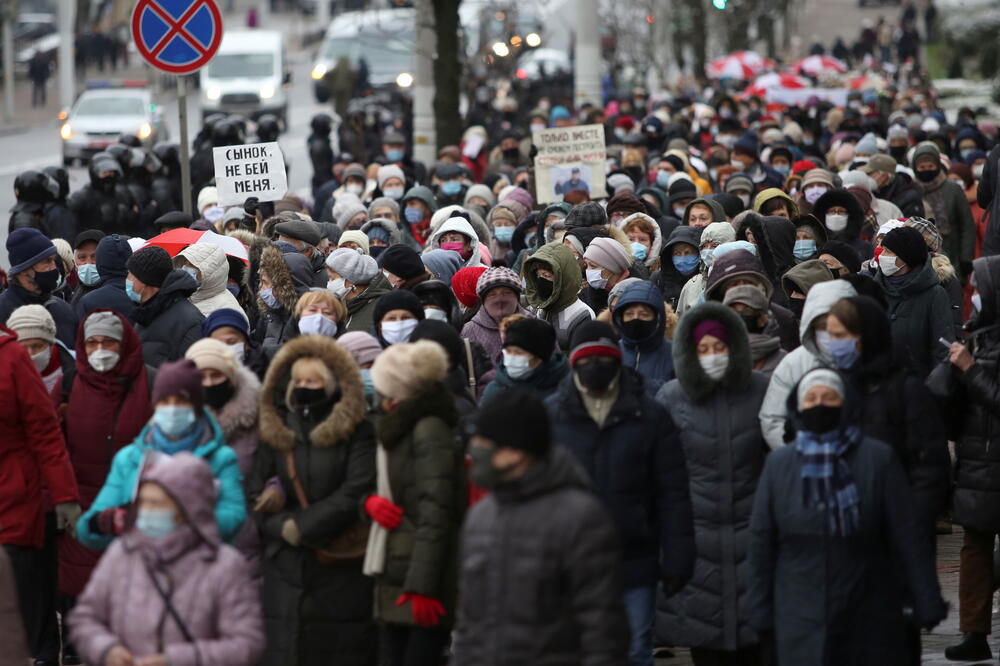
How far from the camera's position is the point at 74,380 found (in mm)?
8266

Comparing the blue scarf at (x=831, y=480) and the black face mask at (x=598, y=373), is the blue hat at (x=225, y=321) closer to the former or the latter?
the black face mask at (x=598, y=373)

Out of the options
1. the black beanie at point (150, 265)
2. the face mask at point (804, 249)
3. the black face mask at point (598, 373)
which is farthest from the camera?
the face mask at point (804, 249)

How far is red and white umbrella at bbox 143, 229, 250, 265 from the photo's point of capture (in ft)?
37.4

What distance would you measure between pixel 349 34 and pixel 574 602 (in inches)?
1764

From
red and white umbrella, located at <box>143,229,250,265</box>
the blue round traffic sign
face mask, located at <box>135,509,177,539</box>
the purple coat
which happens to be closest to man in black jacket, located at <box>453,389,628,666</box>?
the purple coat

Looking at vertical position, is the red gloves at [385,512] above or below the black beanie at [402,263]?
below

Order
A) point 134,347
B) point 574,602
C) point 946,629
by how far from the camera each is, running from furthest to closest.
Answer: point 946,629
point 134,347
point 574,602

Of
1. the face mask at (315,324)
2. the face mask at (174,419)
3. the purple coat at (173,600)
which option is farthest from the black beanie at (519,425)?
the face mask at (315,324)

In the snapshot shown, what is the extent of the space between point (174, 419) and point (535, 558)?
5.65ft

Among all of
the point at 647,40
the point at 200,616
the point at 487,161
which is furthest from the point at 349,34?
the point at 200,616

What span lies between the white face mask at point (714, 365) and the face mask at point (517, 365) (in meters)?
0.66

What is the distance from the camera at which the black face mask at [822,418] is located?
666cm

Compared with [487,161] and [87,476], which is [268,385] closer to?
[87,476]

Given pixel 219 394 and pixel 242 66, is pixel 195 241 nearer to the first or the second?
pixel 219 394
